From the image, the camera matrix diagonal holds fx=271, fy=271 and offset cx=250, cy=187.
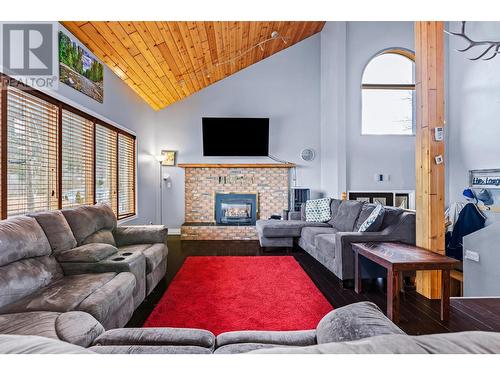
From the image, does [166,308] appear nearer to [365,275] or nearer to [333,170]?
[365,275]

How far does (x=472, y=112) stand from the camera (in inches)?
206

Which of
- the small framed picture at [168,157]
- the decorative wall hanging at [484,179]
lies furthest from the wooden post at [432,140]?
the small framed picture at [168,157]

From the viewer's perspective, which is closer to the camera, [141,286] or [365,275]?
[141,286]

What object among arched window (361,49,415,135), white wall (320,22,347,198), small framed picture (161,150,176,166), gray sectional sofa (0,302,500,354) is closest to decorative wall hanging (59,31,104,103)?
small framed picture (161,150,176,166)

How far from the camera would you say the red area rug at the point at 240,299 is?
2.19 m

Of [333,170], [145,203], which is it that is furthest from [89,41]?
[333,170]

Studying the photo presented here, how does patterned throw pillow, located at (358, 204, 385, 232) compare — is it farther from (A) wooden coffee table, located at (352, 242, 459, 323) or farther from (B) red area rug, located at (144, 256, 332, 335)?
(B) red area rug, located at (144, 256, 332, 335)

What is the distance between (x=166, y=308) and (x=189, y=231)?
11.0 feet

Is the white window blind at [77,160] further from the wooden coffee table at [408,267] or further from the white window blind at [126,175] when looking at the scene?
the wooden coffee table at [408,267]

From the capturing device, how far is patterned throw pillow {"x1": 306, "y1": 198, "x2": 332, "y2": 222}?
490cm

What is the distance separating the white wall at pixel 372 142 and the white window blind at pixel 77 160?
4.93 metres

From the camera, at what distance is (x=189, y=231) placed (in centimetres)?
575

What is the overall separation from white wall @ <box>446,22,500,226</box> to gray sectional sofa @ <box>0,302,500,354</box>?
17.2ft
